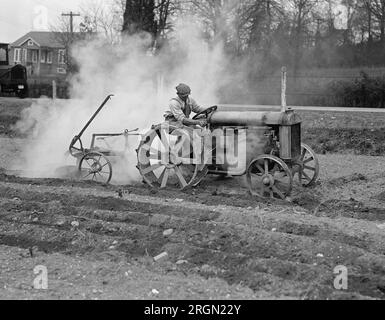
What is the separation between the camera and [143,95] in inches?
462

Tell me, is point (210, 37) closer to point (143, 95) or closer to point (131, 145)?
point (143, 95)

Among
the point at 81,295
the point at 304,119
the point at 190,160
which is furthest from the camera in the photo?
the point at 304,119

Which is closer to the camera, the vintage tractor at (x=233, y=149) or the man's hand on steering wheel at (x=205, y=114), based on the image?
the vintage tractor at (x=233, y=149)

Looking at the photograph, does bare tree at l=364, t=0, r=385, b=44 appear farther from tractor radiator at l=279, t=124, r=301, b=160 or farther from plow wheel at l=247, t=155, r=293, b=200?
plow wheel at l=247, t=155, r=293, b=200

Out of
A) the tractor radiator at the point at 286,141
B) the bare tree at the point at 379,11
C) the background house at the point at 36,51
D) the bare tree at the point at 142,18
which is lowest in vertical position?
the tractor radiator at the point at 286,141

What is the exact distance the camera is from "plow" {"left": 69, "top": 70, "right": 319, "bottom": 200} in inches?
347

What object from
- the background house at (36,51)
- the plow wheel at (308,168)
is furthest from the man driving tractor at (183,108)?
the background house at (36,51)

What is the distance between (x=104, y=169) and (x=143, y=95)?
172cm

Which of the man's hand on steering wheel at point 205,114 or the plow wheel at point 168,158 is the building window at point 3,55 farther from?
the man's hand on steering wheel at point 205,114

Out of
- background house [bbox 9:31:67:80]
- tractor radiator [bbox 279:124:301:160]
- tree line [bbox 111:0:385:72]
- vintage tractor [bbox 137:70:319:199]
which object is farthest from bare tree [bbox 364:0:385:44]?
background house [bbox 9:31:67:80]

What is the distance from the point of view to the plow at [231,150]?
8.82 m

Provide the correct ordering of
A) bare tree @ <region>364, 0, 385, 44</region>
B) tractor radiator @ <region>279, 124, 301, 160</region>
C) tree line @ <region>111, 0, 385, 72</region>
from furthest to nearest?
bare tree @ <region>364, 0, 385, 44</region> → tree line @ <region>111, 0, 385, 72</region> → tractor radiator @ <region>279, 124, 301, 160</region>

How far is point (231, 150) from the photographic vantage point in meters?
9.14
